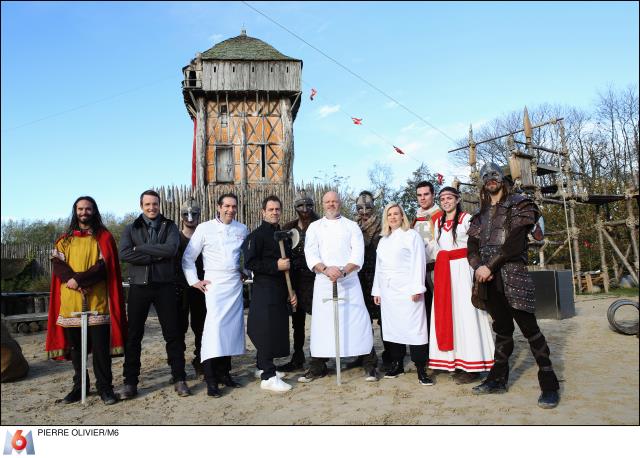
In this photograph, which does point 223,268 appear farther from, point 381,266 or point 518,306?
point 518,306

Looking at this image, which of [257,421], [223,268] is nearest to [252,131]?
[223,268]

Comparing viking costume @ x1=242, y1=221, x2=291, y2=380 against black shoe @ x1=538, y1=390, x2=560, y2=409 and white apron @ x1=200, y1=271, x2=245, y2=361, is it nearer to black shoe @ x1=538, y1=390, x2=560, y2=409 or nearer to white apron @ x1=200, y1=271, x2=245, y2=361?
white apron @ x1=200, y1=271, x2=245, y2=361

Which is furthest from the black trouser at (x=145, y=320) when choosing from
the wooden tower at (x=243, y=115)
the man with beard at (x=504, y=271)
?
the wooden tower at (x=243, y=115)

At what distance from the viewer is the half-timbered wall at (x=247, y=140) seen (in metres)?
16.1

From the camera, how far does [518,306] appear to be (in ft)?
10.9

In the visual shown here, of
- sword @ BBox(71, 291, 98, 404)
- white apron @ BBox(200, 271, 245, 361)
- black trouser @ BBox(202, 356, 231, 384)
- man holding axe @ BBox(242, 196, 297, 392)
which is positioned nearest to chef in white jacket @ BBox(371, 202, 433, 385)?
man holding axe @ BBox(242, 196, 297, 392)

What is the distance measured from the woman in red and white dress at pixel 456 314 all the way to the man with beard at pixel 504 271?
250 millimetres

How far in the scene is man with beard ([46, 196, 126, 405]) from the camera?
372cm

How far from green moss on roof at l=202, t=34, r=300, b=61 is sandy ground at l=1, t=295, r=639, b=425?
13.8 m

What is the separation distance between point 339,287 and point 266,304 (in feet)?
2.20

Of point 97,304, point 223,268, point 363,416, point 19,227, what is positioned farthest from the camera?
point 19,227

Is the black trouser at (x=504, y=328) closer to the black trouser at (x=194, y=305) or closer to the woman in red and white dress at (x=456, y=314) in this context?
the woman in red and white dress at (x=456, y=314)

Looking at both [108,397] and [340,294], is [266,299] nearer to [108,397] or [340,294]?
[340,294]
